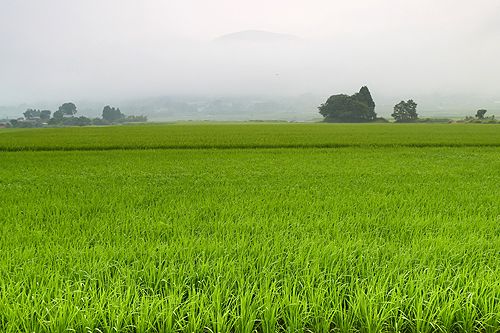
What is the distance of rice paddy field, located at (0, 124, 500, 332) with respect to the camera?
2.19 m

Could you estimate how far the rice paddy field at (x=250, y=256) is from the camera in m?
2.19

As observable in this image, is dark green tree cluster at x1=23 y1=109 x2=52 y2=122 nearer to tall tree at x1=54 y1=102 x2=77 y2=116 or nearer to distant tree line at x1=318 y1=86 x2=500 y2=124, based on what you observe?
tall tree at x1=54 y1=102 x2=77 y2=116

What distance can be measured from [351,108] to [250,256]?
9792cm

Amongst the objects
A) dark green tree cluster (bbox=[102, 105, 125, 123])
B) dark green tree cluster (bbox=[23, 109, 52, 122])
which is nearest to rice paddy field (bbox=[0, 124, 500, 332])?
dark green tree cluster (bbox=[102, 105, 125, 123])

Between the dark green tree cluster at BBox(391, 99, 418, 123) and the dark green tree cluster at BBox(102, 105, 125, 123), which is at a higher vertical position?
the dark green tree cluster at BBox(102, 105, 125, 123)

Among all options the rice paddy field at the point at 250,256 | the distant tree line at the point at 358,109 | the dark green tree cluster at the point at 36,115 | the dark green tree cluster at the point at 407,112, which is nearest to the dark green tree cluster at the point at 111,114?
the dark green tree cluster at the point at 36,115

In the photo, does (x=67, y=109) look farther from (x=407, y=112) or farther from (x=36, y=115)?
(x=407, y=112)

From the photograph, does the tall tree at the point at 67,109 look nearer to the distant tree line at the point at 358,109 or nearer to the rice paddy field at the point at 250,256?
the distant tree line at the point at 358,109

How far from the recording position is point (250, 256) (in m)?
3.10

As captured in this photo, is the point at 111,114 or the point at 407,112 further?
the point at 111,114

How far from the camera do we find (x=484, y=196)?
5.98m

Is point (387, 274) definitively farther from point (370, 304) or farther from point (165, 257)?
point (165, 257)

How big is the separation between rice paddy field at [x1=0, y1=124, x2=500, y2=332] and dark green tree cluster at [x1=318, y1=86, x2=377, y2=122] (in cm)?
9163

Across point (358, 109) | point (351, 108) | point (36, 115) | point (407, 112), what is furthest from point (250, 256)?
point (36, 115)
